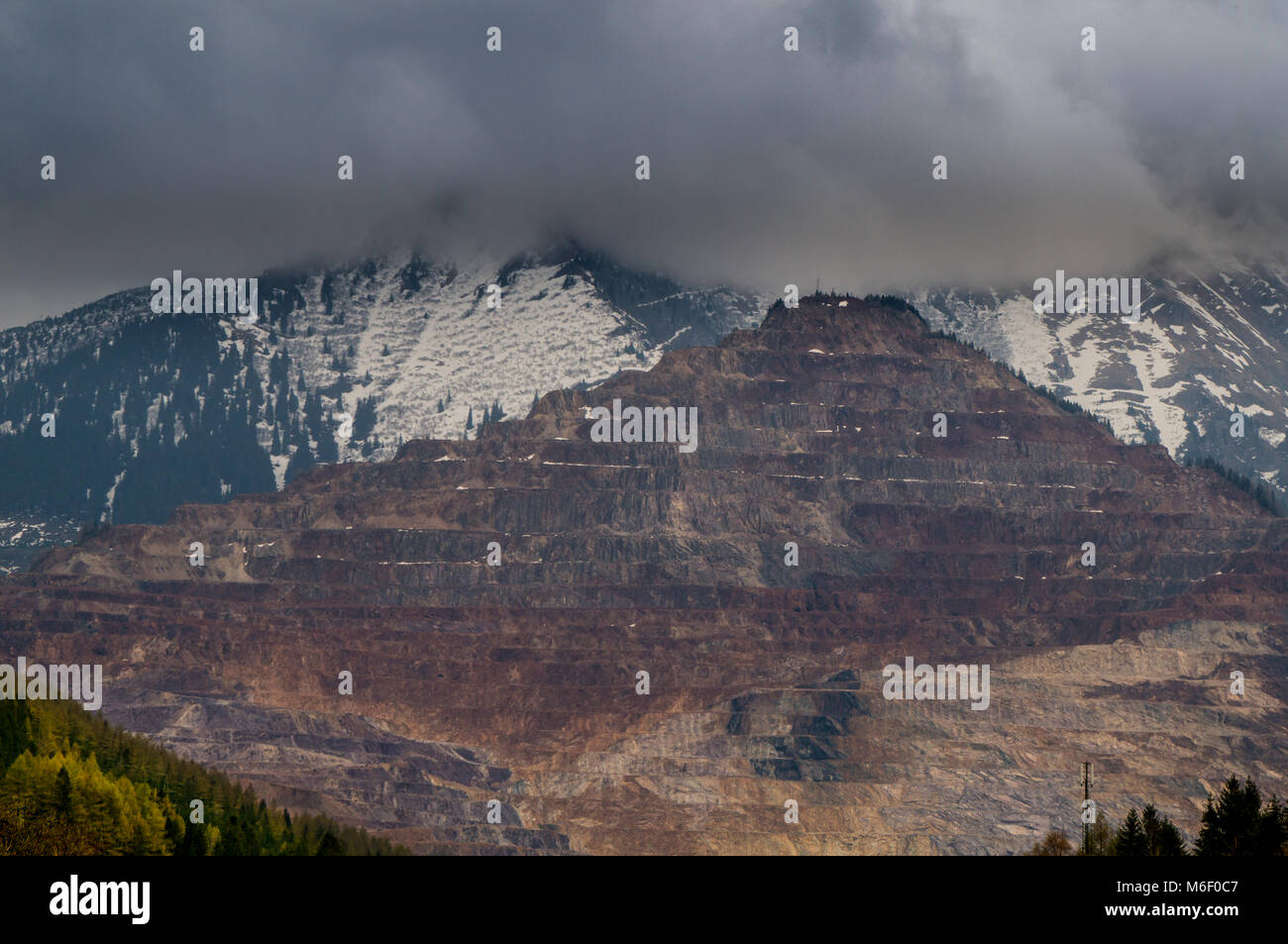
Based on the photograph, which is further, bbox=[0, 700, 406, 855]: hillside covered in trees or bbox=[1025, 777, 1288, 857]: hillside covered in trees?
bbox=[0, 700, 406, 855]: hillside covered in trees

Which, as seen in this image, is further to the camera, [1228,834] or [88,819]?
[88,819]

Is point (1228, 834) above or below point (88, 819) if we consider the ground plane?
below

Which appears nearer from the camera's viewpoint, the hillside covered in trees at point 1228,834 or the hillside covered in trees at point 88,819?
the hillside covered in trees at point 1228,834
